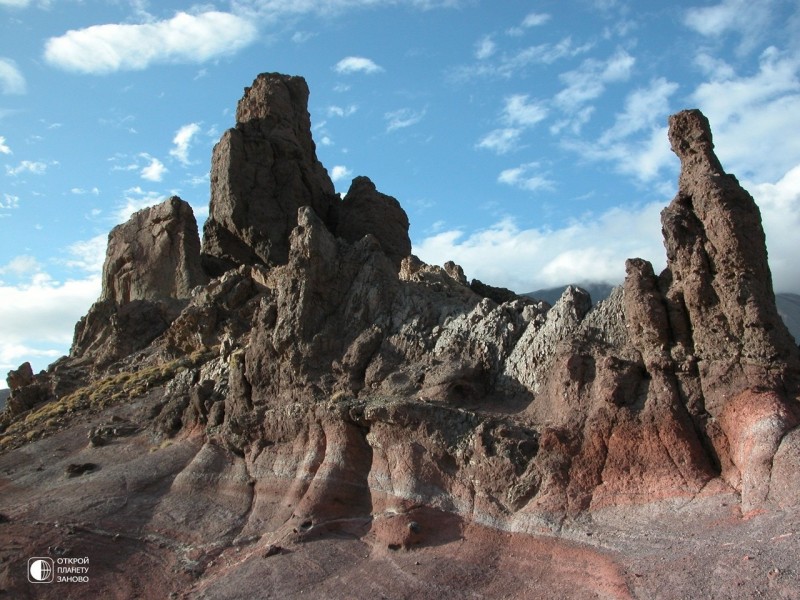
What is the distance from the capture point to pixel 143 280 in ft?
153

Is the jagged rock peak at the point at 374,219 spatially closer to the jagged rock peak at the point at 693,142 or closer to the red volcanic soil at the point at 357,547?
the red volcanic soil at the point at 357,547

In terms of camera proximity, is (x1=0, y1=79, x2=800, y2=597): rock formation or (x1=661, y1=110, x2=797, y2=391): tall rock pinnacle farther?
(x1=661, y1=110, x2=797, y2=391): tall rock pinnacle

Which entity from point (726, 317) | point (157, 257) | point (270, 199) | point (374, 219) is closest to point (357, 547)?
point (726, 317)

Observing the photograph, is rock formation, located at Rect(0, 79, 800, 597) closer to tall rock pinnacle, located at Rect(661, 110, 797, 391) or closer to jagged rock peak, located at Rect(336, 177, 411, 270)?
tall rock pinnacle, located at Rect(661, 110, 797, 391)

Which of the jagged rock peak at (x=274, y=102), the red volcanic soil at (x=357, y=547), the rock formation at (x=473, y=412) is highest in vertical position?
the jagged rock peak at (x=274, y=102)

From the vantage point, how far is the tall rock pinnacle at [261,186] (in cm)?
4628

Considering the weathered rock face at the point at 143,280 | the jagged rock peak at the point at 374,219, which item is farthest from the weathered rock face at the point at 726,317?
the weathered rock face at the point at 143,280

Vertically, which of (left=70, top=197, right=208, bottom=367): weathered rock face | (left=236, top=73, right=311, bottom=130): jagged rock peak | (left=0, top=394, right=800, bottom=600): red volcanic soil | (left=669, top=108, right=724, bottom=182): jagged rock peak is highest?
(left=236, top=73, right=311, bottom=130): jagged rock peak

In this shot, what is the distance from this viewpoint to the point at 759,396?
53.4 ft

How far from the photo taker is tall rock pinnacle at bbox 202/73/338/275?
46.3m

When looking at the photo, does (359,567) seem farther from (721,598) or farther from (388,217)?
(388,217)

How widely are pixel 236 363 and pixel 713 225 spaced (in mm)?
16533

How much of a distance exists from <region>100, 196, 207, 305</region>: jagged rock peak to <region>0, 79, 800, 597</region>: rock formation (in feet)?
44.5

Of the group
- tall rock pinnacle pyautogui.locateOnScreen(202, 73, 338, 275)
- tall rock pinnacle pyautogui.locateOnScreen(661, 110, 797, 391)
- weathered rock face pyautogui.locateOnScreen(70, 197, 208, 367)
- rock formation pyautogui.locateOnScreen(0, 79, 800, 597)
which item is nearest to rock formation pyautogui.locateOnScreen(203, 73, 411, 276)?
tall rock pinnacle pyautogui.locateOnScreen(202, 73, 338, 275)
